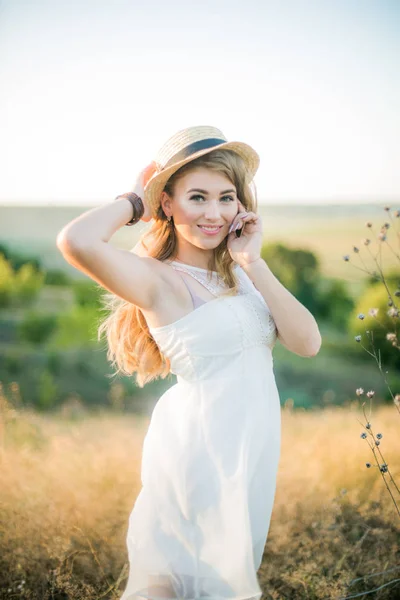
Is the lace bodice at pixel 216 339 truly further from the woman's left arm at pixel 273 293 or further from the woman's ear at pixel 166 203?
the woman's ear at pixel 166 203

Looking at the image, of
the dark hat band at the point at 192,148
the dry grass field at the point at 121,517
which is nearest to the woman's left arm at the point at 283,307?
the dark hat band at the point at 192,148

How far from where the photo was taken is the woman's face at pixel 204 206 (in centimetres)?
206

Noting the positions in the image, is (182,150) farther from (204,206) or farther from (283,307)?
(283,307)

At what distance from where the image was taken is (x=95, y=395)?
626 centimetres

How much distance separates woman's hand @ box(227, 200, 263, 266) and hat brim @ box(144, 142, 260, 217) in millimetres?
192

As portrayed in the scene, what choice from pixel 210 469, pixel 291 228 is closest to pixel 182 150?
pixel 210 469

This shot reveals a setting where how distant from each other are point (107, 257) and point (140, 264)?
0.17 meters

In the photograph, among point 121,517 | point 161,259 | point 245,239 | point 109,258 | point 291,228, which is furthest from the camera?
point 291,228

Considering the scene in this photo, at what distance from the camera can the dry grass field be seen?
296 centimetres

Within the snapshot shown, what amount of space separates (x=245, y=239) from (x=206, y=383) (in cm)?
54

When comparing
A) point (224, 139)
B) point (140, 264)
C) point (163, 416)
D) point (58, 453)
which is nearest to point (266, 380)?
point (163, 416)

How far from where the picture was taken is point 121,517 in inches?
132

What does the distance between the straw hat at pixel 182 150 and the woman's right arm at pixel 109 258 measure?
0.44ft

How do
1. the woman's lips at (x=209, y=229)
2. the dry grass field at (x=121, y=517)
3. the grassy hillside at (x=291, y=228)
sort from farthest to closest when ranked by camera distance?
the grassy hillside at (x=291, y=228), the dry grass field at (x=121, y=517), the woman's lips at (x=209, y=229)
